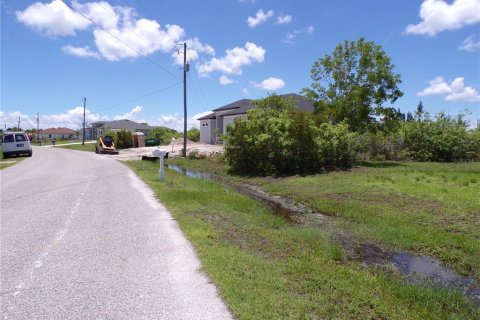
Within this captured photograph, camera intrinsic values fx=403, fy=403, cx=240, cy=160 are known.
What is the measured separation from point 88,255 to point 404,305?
4.39 m

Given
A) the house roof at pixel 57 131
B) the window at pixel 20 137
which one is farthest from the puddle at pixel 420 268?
the house roof at pixel 57 131

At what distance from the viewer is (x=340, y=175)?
18.9m

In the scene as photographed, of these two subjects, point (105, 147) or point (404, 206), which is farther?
point (105, 147)

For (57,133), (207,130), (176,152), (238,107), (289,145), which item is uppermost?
(238,107)

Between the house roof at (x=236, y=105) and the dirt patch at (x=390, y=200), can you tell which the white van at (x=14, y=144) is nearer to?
the house roof at (x=236, y=105)

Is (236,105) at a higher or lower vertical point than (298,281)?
higher

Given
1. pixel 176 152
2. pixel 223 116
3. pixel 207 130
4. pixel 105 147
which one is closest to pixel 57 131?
pixel 207 130

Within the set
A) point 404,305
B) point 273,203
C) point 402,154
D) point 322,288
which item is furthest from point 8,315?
point 402,154

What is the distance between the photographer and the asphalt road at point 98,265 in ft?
13.8

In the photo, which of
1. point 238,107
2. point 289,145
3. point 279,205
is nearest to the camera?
point 279,205

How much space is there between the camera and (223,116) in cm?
4556

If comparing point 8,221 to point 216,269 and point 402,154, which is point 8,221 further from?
point 402,154

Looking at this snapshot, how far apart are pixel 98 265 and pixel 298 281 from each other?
8.99ft

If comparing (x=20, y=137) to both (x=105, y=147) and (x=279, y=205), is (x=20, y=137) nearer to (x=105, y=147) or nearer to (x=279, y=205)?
(x=105, y=147)
